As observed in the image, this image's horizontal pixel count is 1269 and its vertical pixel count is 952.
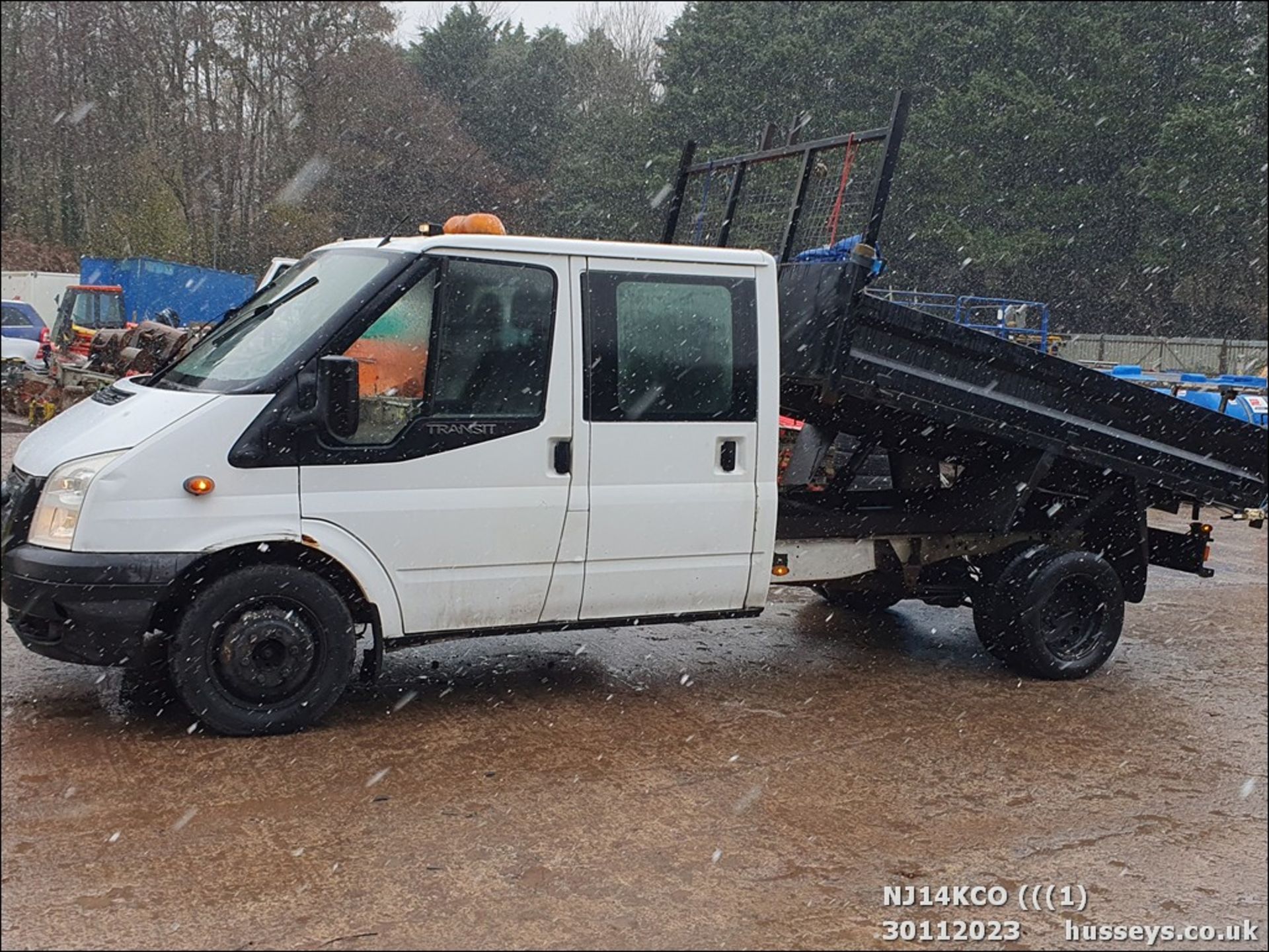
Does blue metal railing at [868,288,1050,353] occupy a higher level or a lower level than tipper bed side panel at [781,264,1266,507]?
higher

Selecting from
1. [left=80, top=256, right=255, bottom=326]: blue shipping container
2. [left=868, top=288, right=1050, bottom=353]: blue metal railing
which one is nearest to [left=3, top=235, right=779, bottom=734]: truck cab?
[left=868, top=288, right=1050, bottom=353]: blue metal railing

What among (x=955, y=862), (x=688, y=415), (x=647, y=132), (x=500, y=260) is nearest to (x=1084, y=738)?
(x=955, y=862)

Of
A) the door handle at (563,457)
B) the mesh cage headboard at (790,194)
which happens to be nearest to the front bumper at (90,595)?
the door handle at (563,457)

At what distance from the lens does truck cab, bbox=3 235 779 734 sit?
5211mm

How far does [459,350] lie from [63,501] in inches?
67.1

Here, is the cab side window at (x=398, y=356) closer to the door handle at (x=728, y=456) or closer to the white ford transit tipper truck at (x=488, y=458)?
the white ford transit tipper truck at (x=488, y=458)

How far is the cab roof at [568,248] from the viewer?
575 centimetres

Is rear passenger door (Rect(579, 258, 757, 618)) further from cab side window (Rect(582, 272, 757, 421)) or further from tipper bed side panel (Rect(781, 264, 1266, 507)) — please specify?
tipper bed side panel (Rect(781, 264, 1266, 507))

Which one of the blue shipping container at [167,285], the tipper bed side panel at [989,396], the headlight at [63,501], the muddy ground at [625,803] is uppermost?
the blue shipping container at [167,285]

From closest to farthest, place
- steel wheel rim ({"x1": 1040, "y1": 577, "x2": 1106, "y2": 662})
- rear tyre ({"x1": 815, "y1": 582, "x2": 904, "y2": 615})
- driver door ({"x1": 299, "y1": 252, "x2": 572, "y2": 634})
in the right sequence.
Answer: driver door ({"x1": 299, "y1": 252, "x2": 572, "y2": 634}), steel wheel rim ({"x1": 1040, "y1": 577, "x2": 1106, "y2": 662}), rear tyre ({"x1": 815, "y1": 582, "x2": 904, "y2": 615})

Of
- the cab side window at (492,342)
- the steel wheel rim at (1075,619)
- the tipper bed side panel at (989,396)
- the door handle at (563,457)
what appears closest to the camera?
the cab side window at (492,342)

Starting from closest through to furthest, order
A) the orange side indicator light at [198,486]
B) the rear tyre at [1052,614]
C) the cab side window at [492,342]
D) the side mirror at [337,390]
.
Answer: the orange side indicator light at [198,486] → the side mirror at [337,390] → the cab side window at [492,342] → the rear tyre at [1052,614]

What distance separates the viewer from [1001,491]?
7090 mm

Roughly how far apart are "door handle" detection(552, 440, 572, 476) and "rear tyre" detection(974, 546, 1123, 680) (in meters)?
2.72
